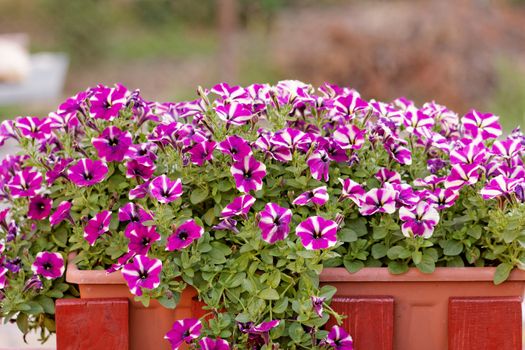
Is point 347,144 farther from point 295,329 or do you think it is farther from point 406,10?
point 406,10

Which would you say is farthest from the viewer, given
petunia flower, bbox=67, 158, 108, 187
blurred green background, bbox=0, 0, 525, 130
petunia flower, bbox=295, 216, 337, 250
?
blurred green background, bbox=0, 0, 525, 130

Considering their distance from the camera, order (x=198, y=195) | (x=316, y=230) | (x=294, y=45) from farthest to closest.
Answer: (x=294, y=45)
(x=198, y=195)
(x=316, y=230)

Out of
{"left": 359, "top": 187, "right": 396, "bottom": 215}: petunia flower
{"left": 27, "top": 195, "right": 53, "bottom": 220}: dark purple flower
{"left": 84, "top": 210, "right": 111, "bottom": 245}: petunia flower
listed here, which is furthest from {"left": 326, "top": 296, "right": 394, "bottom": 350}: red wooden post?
{"left": 27, "top": 195, "right": 53, "bottom": 220}: dark purple flower

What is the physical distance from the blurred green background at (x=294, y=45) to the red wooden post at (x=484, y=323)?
3088 millimetres

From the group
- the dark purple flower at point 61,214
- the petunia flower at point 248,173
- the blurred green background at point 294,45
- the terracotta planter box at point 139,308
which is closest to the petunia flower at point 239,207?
the petunia flower at point 248,173

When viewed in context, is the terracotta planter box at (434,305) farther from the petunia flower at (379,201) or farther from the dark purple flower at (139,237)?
the dark purple flower at (139,237)

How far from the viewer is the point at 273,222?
1.16m

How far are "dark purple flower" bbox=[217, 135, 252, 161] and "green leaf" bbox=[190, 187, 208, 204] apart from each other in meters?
0.08

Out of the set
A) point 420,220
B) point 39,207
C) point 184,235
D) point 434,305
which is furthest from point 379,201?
point 39,207

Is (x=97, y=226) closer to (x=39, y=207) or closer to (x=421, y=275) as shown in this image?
(x=39, y=207)

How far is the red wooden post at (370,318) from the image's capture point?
1.19 m

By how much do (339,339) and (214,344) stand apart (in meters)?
0.16

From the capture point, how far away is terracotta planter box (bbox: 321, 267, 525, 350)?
1.20m

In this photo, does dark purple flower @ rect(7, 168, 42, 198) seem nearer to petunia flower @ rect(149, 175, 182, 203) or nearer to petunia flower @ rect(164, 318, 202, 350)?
petunia flower @ rect(149, 175, 182, 203)
